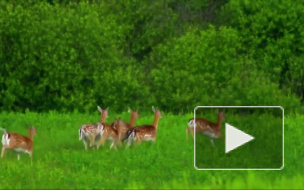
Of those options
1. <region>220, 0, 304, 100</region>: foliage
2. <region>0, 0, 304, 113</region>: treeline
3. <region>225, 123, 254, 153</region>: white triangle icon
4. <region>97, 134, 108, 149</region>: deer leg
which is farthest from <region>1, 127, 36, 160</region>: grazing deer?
<region>220, 0, 304, 100</region>: foliage

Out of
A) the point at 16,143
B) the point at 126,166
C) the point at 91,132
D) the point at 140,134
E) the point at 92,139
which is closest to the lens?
the point at 126,166

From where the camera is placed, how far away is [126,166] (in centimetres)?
1969

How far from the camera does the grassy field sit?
667 inches

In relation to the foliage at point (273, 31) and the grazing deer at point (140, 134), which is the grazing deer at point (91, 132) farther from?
the foliage at point (273, 31)

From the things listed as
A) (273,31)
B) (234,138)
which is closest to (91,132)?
(234,138)

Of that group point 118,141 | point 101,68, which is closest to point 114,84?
point 101,68

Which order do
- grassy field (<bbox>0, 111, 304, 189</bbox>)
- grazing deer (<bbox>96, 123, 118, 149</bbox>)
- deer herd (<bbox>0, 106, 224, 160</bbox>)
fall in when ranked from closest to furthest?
grassy field (<bbox>0, 111, 304, 189</bbox>) → deer herd (<bbox>0, 106, 224, 160</bbox>) → grazing deer (<bbox>96, 123, 118, 149</bbox>)

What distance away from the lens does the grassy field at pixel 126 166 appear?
17.0m

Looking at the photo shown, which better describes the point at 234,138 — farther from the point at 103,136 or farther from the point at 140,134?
the point at 103,136

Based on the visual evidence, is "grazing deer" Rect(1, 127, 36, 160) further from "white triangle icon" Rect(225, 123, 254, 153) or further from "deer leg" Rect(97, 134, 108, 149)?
"white triangle icon" Rect(225, 123, 254, 153)

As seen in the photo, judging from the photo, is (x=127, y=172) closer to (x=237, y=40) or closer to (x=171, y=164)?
(x=171, y=164)

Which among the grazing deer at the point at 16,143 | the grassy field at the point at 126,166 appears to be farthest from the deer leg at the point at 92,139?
the grazing deer at the point at 16,143

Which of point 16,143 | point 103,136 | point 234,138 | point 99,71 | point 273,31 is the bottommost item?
point 16,143

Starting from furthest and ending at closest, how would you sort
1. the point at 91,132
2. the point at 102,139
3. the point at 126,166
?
the point at 91,132 < the point at 102,139 < the point at 126,166
